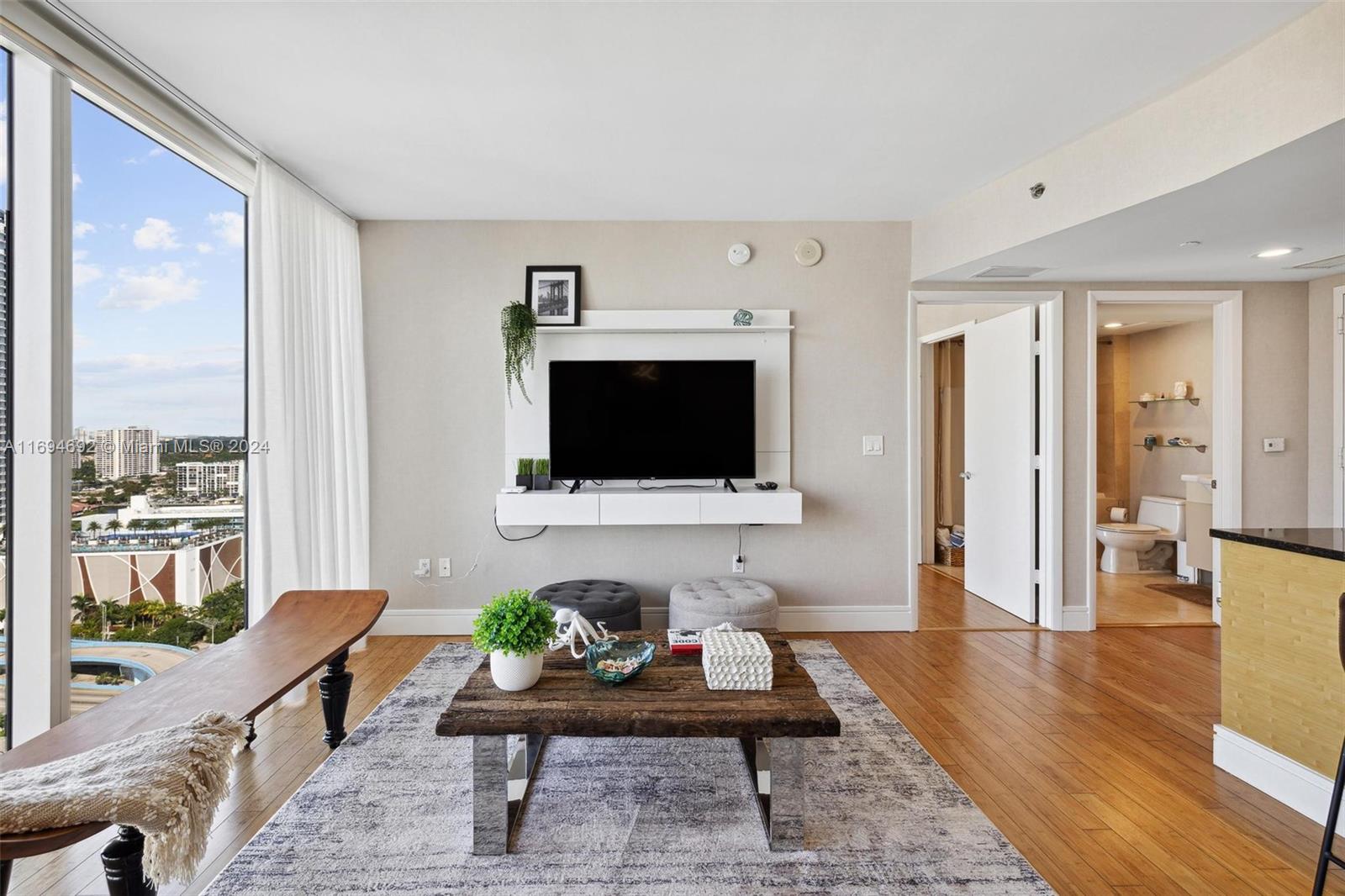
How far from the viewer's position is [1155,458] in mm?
5887

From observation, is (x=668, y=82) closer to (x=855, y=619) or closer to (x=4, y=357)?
(x=4, y=357)

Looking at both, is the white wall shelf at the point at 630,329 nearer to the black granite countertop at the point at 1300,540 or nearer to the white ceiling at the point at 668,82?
the white ceiling at the point at 668,82

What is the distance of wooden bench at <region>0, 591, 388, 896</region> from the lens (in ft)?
4.62

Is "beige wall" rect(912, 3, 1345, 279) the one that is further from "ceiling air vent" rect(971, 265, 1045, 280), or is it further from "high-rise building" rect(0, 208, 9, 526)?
"high-rise building" rect(0, 208, 9, 526)

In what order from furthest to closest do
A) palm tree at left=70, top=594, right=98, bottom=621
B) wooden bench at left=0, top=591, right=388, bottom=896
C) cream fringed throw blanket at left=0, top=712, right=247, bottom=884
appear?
1. palm tree at left=70, top=594, right=98, bottom=621
2. wooden bench at left=0, top=591, right=388, bottom=896
3. cream fringed throw blanket at left=0, top=712, right=247, bottom=884

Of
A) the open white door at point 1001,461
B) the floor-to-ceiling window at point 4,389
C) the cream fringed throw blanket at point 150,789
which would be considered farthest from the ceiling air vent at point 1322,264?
the floor-to-ceiling window at point 4,389

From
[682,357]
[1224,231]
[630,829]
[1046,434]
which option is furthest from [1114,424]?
[630,829]

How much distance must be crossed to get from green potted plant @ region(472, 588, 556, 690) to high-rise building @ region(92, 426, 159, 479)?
1.43 meters

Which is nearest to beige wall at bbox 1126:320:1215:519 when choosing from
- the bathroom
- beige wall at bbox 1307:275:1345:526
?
the bathroom

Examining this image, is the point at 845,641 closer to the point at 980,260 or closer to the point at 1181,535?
the point at 980,260

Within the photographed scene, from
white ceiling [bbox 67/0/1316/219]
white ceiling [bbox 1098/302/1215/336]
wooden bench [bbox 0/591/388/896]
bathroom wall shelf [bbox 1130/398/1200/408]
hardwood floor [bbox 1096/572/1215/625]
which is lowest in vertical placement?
hardwood floor [bbox 1096/572/1215/625]

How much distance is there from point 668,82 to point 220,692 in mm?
2479

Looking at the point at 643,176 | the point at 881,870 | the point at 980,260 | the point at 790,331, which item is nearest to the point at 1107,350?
the point at 980,260

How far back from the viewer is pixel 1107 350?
20.5 ft
